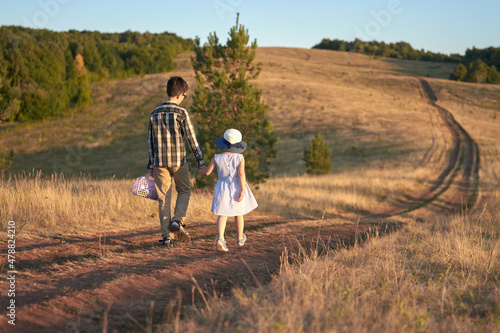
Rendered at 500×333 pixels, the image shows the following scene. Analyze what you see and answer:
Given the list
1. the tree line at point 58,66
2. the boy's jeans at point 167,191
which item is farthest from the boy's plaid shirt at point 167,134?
the tree line at point 58,66

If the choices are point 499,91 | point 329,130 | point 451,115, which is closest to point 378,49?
point 499,91

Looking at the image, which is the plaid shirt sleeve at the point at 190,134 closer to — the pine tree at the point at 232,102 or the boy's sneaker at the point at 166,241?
the boy's sneaker at the point at 166,241

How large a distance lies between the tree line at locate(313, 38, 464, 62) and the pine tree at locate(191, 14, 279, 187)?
111 meters

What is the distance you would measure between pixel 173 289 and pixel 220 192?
2.04m

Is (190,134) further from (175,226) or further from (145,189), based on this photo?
(175,226)

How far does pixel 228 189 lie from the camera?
5801mm

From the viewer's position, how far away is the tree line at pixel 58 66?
48.1 meters

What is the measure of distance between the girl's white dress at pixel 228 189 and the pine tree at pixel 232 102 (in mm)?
7494

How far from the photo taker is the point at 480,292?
13.3 feet

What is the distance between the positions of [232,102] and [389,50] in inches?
4752

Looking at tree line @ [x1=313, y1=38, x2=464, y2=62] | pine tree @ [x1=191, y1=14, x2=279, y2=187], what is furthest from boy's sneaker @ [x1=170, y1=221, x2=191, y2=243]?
tree line @ [x1=313, y1=38, x2=464, y2=62]

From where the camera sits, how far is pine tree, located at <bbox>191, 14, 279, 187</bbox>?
13594mm

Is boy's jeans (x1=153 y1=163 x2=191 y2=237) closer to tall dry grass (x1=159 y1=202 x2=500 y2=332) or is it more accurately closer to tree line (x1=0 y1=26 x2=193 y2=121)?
tall dry grass (x1=159 y1=202 x2=500 y2=332)

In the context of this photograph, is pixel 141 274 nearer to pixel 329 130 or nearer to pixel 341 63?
pixel 329 130
